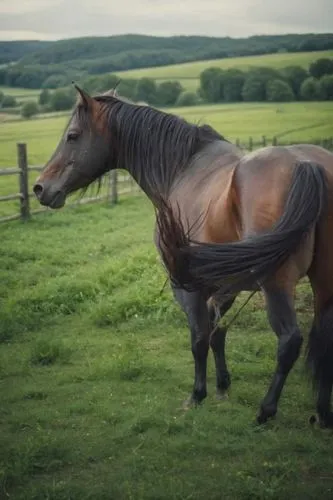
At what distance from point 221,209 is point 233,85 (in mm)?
6839

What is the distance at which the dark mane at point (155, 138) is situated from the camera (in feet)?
13.9

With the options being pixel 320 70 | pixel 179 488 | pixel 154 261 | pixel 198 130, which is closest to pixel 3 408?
pixel 179 488

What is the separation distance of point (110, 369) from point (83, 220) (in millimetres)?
7585

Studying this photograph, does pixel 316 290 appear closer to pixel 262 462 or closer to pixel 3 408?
pixel 262 462

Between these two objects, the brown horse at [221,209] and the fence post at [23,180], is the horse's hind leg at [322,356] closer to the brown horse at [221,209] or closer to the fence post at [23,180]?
the brown horse at [221,209]

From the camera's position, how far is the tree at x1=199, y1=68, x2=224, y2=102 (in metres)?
10.0

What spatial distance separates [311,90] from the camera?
28.7 feet

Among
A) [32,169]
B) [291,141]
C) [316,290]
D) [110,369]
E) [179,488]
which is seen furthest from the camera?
[32,169]

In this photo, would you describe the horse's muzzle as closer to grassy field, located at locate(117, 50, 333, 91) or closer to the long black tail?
the long black tail

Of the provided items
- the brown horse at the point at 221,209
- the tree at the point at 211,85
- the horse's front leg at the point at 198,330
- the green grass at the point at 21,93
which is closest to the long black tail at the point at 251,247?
the brown horse at the point at 221,209

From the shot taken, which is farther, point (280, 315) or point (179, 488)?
point (280, 315)

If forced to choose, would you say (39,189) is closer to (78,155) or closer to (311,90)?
(78,155)

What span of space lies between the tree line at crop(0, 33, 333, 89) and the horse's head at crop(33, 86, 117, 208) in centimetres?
432

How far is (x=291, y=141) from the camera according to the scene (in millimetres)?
11695
